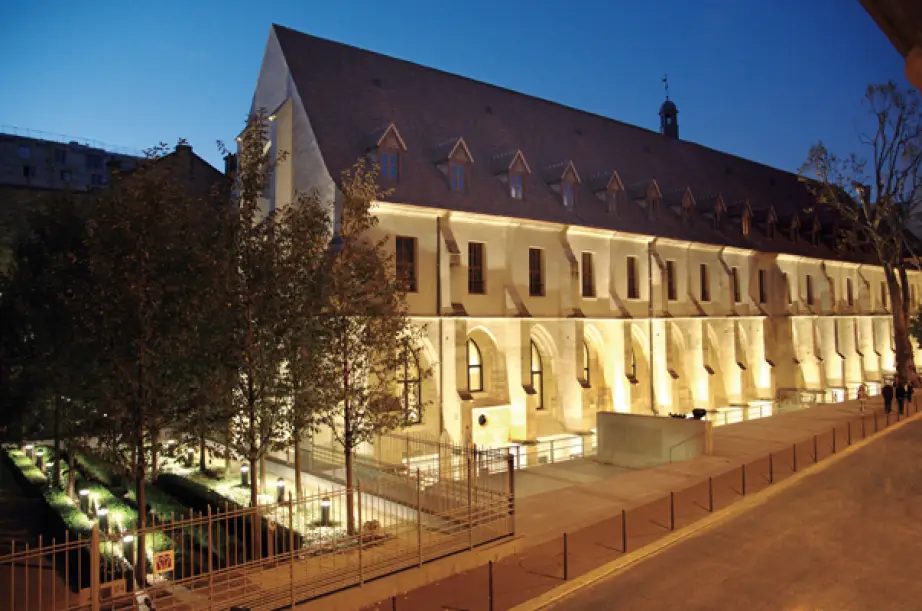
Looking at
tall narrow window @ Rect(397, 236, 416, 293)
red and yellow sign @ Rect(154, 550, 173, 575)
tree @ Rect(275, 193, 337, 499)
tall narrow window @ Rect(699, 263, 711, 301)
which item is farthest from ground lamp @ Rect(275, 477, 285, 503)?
tall narrow window @ Rect(699, 263, 711, 301)

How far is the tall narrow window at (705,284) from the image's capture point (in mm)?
40719

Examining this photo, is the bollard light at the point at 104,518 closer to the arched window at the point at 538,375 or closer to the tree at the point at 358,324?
the tree at the point at 358,324

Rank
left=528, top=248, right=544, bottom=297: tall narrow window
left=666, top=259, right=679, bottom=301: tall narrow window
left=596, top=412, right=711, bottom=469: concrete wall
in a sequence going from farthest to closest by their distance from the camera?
1. left=666, top=259, right=679, bottom=301: tall narrow window
2. left=528, top=248, right=544, bottom=297: tall narrow window
3. left=596, top=412, right=711, bottom=469: concrete wall

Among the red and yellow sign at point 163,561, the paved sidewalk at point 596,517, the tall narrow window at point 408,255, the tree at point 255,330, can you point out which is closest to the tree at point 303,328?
the tree at point 255,330

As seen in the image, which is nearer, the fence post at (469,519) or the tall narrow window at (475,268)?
the fence post at (469,519)

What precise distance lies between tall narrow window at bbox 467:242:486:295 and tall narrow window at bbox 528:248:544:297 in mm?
2849

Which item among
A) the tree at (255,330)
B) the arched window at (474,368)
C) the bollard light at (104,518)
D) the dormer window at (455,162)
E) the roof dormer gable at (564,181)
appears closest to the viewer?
the tree at (255,330)

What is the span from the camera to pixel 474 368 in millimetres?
29422

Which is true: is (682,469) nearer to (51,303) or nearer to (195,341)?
(195,341)

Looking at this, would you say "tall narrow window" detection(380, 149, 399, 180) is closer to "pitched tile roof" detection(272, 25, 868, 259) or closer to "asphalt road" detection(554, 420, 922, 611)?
"pitched tile roof" detection(272, 25, 868, 259)

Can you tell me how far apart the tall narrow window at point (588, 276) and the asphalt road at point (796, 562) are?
55.7 feet

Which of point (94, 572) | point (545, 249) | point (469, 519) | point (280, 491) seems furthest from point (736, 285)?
point (94, 572)

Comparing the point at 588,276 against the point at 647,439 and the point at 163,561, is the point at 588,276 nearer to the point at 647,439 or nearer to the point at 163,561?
the point at 647,439

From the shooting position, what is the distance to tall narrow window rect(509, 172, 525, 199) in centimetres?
3061
